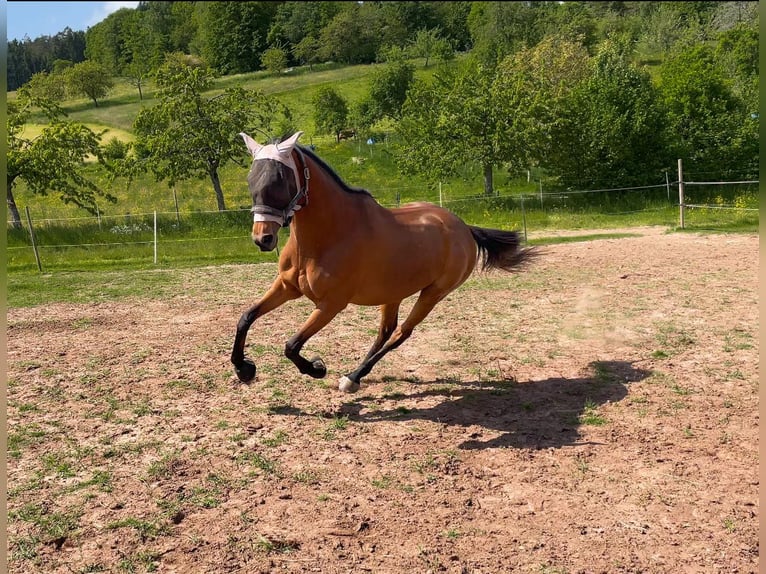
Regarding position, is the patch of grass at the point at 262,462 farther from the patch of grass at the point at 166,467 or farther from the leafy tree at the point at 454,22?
the leafy tree at the point at 454,22

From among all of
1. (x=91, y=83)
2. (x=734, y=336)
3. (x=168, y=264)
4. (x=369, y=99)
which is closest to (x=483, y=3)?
(x=369, y=99)

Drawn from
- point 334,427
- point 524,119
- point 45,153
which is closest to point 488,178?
point 524,119

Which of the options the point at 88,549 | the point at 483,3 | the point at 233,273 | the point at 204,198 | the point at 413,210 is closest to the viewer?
the point at 88,549

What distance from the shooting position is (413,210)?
5.87 metres

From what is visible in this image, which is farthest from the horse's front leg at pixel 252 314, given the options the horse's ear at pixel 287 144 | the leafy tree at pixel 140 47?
the leafy tree at pixel 140 47

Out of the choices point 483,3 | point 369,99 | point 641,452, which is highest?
point 483,3

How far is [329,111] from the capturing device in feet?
123

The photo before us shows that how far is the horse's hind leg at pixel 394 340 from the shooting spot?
5.79 meters

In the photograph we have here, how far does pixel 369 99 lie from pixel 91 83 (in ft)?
78.1

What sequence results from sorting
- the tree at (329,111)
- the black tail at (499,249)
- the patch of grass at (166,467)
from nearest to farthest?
the patch of grass at (166,467), the black tail at (499,249), the tree at (329,111)

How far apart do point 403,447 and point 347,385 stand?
1.22 meters

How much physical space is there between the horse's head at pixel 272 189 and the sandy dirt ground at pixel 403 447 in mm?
1712

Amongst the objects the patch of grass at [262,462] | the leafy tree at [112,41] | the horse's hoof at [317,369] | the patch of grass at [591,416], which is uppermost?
the leafy tree at [112,41]

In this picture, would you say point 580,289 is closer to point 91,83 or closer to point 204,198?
point 204,198
